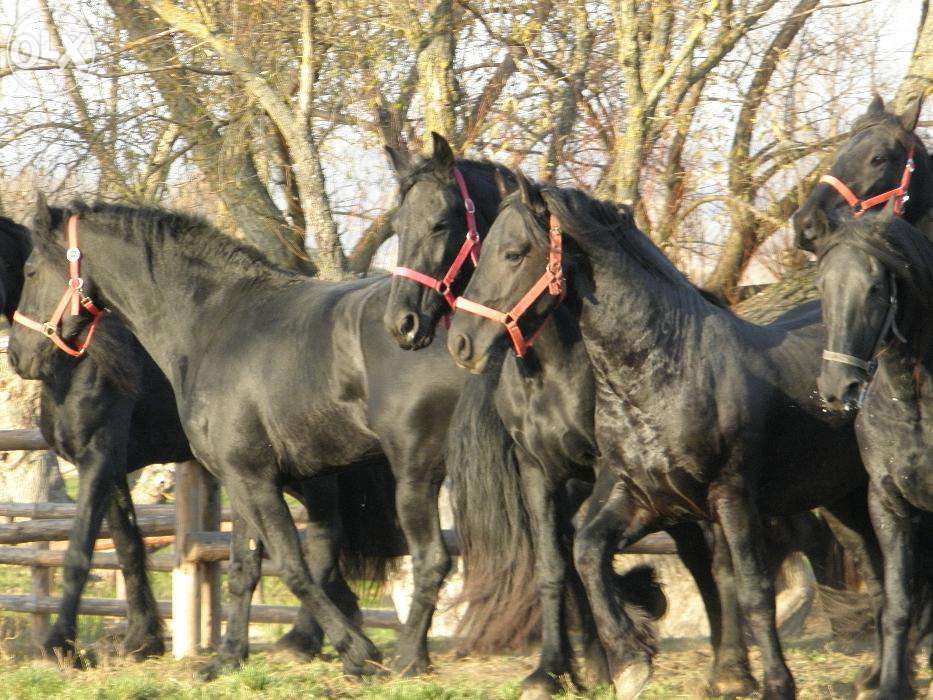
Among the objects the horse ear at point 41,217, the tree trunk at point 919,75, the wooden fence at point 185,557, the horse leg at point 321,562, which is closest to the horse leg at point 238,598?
the horse leg at point 321,562

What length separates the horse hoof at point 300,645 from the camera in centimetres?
672

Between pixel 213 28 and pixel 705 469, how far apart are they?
563cm

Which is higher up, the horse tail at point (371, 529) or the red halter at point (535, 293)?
the red halter at point (535, 293)

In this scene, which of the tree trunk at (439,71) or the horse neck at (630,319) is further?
the tree trunk at (439,71)

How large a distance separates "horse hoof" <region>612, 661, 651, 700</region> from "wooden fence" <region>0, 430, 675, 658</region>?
250cm

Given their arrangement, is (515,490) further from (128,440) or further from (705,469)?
(128,440)

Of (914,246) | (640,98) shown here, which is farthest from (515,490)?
(640,98)

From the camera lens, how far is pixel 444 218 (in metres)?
5.46

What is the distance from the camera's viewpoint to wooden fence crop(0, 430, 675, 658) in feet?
25.4

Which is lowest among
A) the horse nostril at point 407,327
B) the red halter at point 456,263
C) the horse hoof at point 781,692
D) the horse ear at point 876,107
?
the horse hoof at point 781,692

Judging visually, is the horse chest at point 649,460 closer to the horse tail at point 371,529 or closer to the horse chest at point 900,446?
the horse chest at point 900,446

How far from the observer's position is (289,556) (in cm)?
598

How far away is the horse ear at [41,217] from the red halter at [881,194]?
3996 mm

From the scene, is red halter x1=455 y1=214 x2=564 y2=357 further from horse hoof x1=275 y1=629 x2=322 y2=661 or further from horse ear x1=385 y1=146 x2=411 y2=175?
horse hoof x1=275 y1=629 x2=322 y2=661
